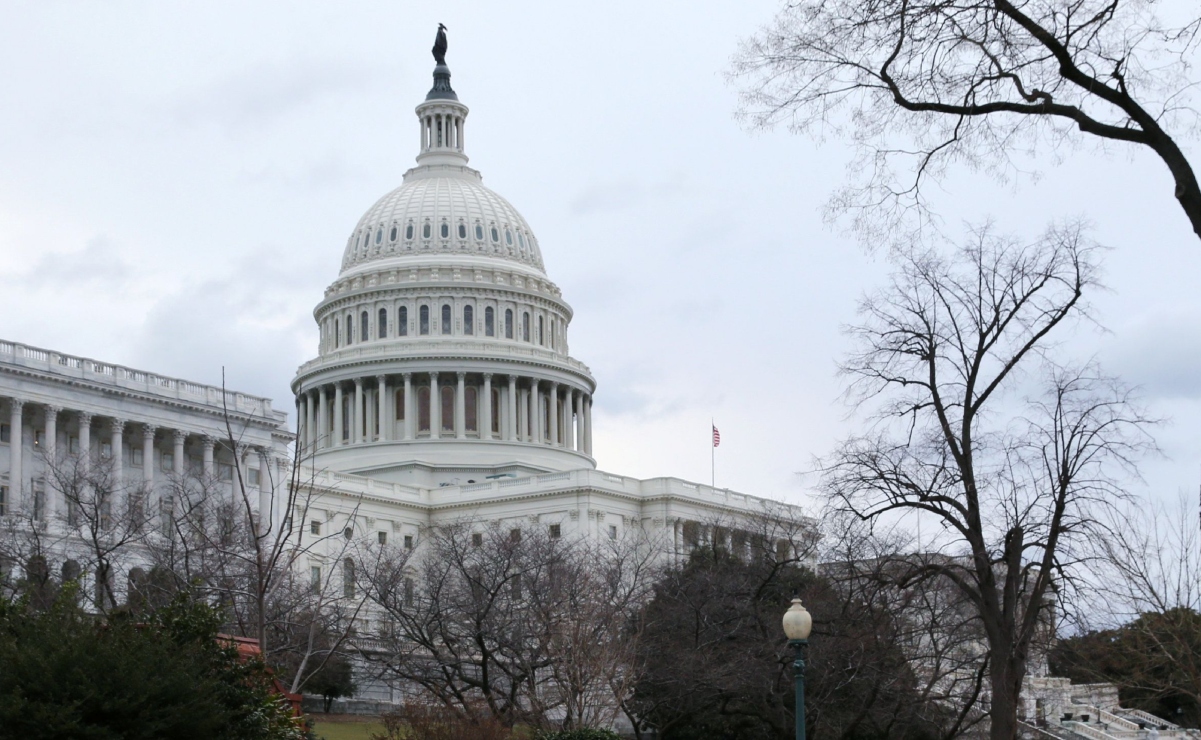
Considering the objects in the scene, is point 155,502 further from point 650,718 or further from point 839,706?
point 839,706

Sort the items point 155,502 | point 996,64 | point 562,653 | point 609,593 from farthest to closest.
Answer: point 155,502 < point 609,593 < point 562,653 < point 996,64

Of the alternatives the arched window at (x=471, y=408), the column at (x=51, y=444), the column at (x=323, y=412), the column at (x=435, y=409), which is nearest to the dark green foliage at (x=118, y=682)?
the column at (x=51, y=444)

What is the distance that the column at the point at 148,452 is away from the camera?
310 feet

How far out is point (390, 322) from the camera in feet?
477

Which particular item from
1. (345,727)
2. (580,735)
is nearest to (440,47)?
(345,727)

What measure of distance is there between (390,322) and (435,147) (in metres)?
19.6

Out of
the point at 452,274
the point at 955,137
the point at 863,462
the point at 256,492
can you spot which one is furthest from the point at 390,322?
the point at 955,137

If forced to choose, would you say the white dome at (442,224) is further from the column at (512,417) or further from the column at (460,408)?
the column at (512,417)

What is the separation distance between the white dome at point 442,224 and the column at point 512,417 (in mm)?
12415

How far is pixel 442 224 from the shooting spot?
149m

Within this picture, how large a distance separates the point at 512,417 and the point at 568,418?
7.34m

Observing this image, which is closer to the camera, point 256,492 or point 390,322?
point 256,492

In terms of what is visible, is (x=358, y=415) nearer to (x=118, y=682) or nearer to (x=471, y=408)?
(x=471, y=408)

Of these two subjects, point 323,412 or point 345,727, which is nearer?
point 345,727
